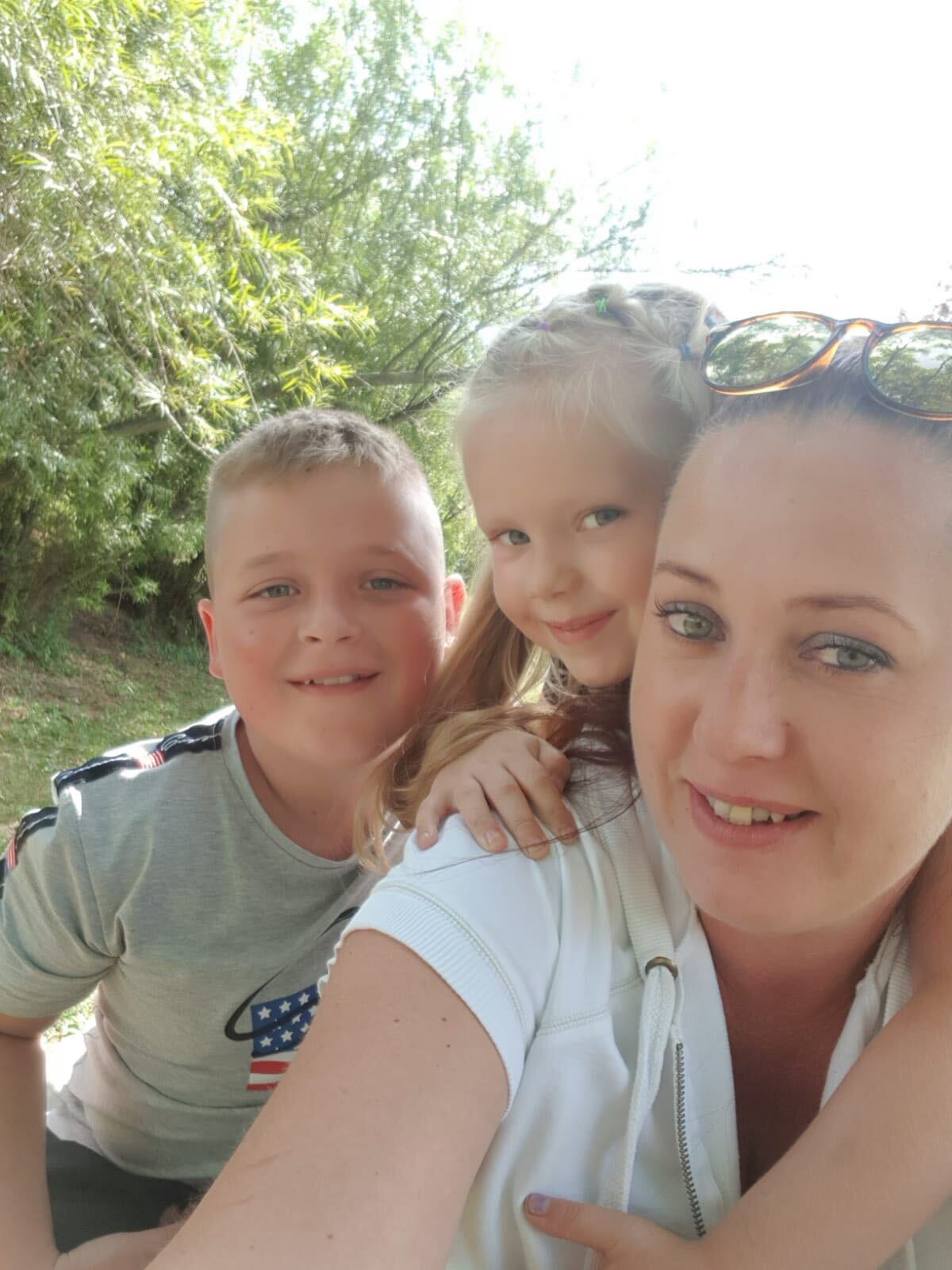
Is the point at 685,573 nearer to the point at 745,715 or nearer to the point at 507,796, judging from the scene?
the point at 745,715

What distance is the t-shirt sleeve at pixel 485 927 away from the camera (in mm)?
975

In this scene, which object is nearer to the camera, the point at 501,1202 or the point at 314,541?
the point at 501,1202

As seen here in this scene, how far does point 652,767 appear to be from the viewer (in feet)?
3.55

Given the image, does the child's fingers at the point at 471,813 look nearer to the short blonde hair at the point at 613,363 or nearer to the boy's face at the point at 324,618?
the boy's face at the point at 324,618

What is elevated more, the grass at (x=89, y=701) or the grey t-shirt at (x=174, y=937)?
the grey t-shirt at (x=174, y=937)

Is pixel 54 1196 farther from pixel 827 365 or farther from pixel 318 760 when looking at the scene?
pixel 827 365

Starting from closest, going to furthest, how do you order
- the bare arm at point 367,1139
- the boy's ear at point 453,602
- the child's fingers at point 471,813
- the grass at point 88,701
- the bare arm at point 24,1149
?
the bare arm at point 367,1139, the child's fingers at point 471,813, the bare arm at point 24,1149, the boy's ear at point 453,602, the grass at point 88,701

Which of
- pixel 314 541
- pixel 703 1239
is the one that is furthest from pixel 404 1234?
pixel 314 541

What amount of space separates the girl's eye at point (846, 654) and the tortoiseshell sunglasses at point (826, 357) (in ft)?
0.80

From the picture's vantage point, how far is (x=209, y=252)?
4.45 metres

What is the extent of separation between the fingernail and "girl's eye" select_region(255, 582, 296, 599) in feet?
3.58

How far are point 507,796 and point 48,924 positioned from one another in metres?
0.87

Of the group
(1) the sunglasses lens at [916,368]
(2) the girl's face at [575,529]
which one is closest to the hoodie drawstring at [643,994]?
(2) the girl's face at [575,529]

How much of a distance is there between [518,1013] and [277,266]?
4571 mm
